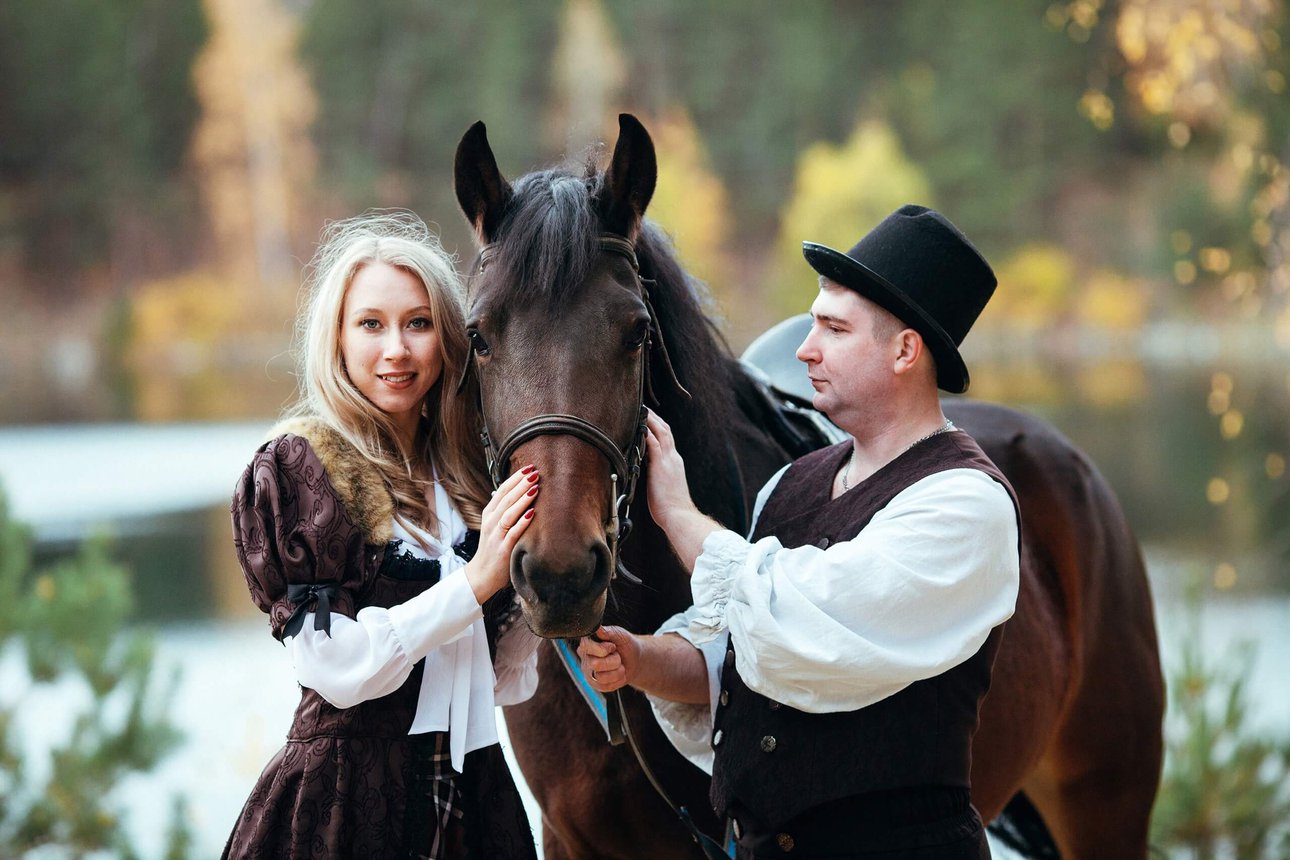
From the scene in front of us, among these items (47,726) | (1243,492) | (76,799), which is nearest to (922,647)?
(76,799)

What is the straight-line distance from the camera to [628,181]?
1817mm

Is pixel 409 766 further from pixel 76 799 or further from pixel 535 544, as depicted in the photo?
pixel 76 799

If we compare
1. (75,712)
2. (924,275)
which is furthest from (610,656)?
(75,712)

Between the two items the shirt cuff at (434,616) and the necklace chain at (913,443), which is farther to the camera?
the necklace chain at (913,443)

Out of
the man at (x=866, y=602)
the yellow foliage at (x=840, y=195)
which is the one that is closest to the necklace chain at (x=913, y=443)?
the man at (x=866, y=602)

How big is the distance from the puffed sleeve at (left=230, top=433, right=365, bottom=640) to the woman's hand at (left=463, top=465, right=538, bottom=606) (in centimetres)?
21

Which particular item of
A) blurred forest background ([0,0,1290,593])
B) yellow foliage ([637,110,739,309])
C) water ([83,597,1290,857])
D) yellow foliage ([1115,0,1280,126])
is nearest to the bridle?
water ([83,597,1290,857])

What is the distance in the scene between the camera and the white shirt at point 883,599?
149 centimetres

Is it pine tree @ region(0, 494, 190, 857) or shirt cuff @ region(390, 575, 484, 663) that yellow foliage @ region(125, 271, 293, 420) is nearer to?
pine tree @ region(0, 494, 190, 857)

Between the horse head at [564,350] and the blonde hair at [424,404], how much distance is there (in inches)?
2.6

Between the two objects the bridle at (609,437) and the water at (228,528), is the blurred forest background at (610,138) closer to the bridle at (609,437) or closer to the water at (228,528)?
the water at (228,528)

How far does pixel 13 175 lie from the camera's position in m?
8.10

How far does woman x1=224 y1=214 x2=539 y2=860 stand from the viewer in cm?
158

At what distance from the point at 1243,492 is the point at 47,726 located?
6.13 meters
